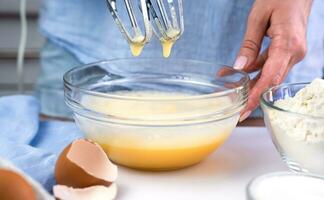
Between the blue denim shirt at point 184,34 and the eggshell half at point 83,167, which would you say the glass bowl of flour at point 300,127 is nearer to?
the eggshell half at point 83,167

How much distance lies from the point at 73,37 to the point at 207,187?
1.85 ft

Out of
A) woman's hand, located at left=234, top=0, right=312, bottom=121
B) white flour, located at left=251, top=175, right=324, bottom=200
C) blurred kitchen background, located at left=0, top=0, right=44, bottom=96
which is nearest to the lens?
white flour, located at left=251, top=175, right=324, bottom=200

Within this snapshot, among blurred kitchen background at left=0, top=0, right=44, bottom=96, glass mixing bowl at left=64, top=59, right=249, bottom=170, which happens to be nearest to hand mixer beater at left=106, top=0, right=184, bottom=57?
glass mixing bowl at left=64, top=59, right=249, bottom=170

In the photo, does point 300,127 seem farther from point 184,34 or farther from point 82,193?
point 184,34

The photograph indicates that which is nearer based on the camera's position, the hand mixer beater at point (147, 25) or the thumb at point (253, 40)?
the hand mixer beater at point (147, 25)

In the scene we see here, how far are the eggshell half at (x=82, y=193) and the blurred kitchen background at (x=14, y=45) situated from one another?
120cm

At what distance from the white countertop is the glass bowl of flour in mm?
64

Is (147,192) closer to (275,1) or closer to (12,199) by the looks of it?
(12,199)

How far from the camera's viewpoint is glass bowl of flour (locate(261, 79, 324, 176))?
29.1 inches

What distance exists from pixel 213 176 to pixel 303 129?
5.4 inches

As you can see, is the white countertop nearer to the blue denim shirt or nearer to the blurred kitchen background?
the blue denim shirt

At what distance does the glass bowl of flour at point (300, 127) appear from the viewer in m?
0.74

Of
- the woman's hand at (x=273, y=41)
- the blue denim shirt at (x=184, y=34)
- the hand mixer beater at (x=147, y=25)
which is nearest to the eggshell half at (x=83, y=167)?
the hand mixer beater at (x=147, y=25)

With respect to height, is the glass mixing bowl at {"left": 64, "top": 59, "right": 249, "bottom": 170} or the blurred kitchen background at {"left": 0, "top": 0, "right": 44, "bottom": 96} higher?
the glass mixing bowl at {"left": 64, "top": 59, "right": 249, "bottom": 170}
